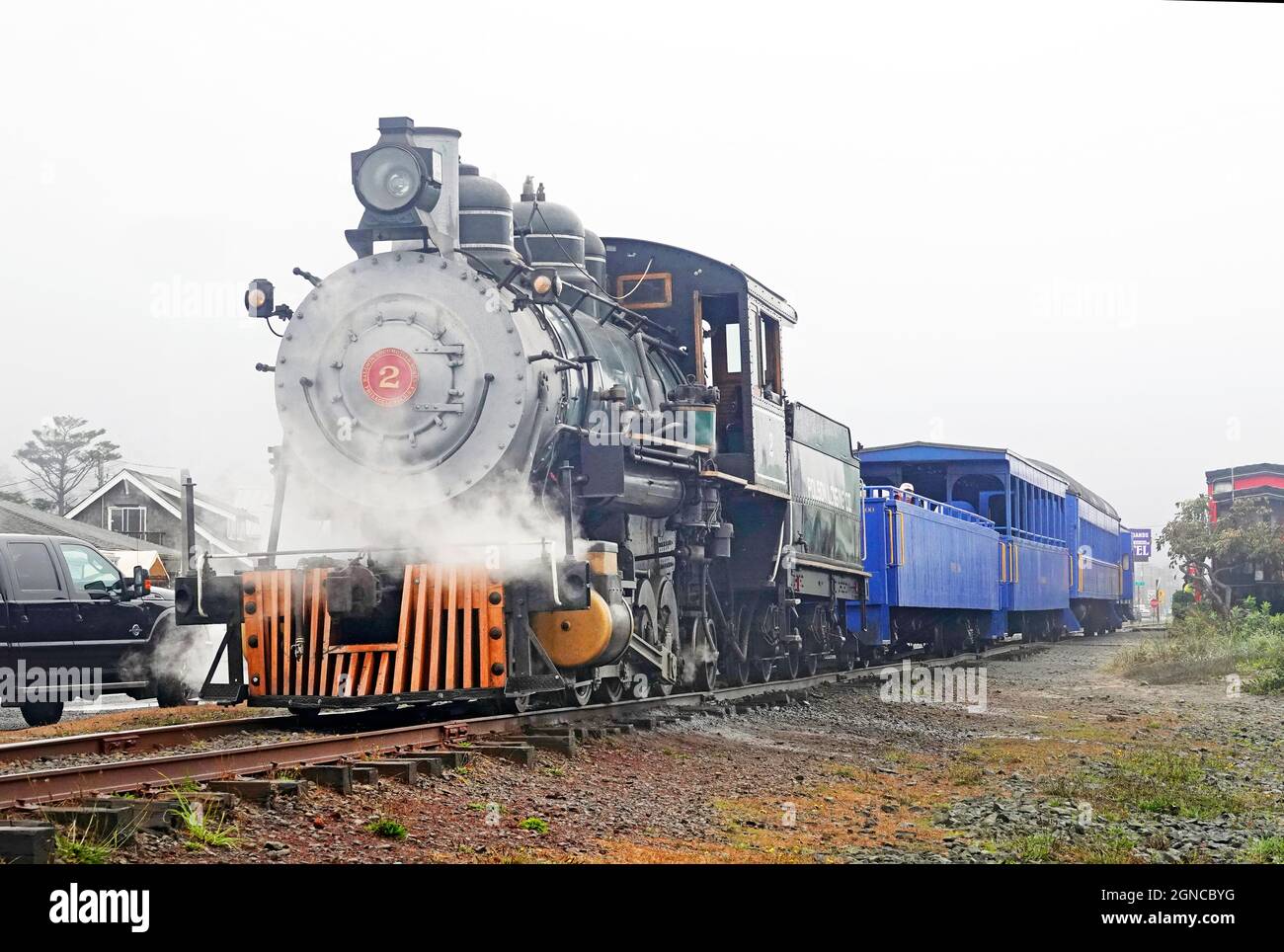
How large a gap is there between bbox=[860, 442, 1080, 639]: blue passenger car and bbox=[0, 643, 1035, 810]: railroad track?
1434cm

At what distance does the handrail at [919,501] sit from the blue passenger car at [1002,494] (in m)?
0.37

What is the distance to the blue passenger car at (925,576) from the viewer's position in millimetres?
18109

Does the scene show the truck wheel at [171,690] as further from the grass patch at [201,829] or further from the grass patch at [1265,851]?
the grass patch at [1265,851]

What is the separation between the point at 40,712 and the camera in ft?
36.6

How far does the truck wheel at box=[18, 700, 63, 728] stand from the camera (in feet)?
36.3

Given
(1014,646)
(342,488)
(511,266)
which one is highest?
(511,266)

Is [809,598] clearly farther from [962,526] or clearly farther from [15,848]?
[15,848]

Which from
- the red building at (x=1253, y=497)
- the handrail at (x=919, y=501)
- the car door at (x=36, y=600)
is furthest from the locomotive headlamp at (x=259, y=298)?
the red building at (x=1253, y=497)

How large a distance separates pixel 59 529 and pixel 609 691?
1865cm

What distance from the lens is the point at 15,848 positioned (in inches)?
178
